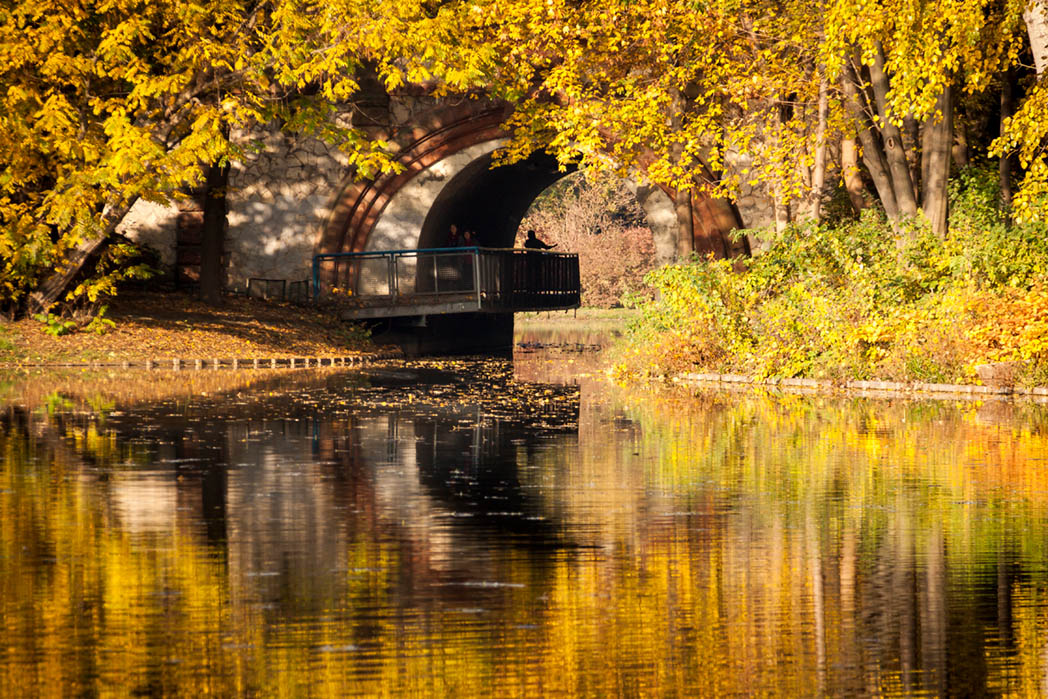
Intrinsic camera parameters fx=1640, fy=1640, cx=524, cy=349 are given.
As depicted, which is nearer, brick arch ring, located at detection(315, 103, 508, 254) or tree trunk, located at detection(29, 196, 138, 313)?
tree trunk, located at detection(29, 196, 138, 313)

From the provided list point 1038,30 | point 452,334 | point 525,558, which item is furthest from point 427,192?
point 525,558

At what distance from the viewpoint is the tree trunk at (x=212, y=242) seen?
34.3m

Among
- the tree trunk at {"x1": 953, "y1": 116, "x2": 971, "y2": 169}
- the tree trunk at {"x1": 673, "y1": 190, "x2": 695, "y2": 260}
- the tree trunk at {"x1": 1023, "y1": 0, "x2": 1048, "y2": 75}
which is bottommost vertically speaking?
the tree trunk at {"x1": 673, "y1": 190, "x2": 695, "y2": 260}

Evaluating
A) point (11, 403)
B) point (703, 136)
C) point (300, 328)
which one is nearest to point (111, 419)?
point (11, 403)

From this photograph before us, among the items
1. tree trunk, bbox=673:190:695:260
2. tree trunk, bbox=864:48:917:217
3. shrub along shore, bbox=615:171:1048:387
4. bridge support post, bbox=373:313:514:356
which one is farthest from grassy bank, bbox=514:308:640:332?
shrub along shore, bbox=615:171:1048:387

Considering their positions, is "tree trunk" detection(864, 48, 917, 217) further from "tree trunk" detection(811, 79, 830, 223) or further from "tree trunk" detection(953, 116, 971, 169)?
"tree trunk" detection(953, 116, 971, 169)

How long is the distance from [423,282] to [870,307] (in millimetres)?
14244

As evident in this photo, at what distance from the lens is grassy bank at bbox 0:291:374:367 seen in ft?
90.8

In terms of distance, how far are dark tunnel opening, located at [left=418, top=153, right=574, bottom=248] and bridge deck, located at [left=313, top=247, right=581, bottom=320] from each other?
137cm

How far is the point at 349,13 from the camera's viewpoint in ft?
87.9

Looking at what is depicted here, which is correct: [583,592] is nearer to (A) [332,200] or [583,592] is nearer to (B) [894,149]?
(B) [894,149]

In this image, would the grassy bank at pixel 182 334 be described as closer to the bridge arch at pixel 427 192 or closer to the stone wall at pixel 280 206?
the stone wall at pixel 280 206

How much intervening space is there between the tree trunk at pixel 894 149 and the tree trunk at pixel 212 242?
14.7 meters

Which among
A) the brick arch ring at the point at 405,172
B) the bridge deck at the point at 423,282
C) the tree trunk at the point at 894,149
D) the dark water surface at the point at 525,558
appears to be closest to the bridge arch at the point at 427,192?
the brick arch ring at the point at 405,172
